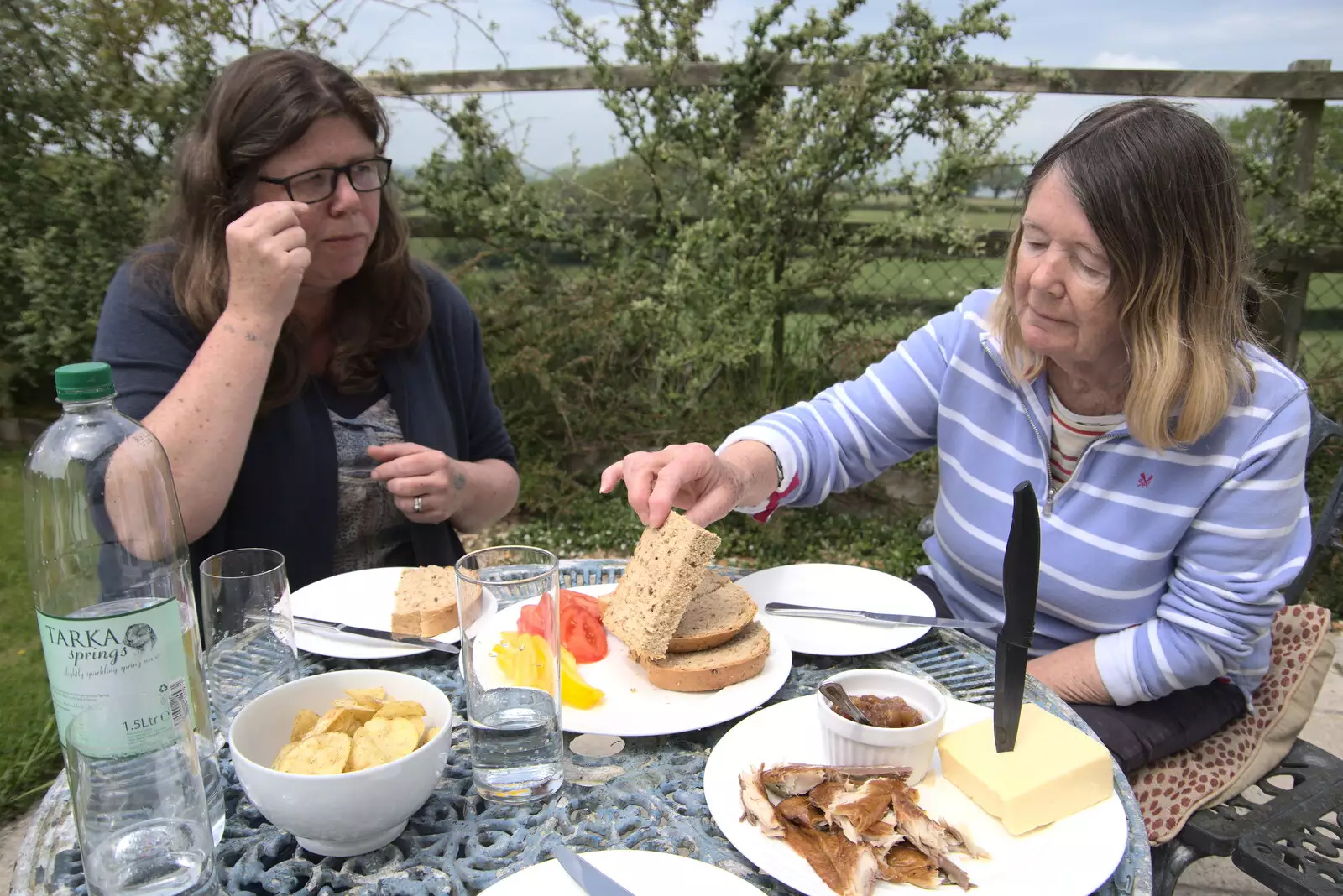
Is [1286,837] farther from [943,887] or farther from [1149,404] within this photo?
[943,887]

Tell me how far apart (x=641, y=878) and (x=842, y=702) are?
413 millimetres

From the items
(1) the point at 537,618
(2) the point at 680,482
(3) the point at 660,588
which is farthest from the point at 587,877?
(2) the point at 680,482

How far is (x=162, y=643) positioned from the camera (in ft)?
3.34

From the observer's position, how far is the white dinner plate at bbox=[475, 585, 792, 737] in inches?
49.4

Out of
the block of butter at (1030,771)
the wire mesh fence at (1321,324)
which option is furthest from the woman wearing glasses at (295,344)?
the wire mesh fence at (1321,324)

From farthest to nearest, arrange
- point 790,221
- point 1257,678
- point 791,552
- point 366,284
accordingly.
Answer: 1. point 790,221
2. point 791,552
3. point 366,284
4. point 1257,678

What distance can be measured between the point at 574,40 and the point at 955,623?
14.7 feet

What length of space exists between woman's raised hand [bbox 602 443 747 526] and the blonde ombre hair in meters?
0.83

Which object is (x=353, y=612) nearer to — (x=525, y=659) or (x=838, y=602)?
(x=525, y=659)

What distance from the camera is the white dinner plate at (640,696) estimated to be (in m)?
1.25

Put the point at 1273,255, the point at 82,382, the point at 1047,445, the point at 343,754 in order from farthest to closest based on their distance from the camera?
the point at 1273,255 < the point at 1047,445 < the point at 343,754 < the point at 82,382

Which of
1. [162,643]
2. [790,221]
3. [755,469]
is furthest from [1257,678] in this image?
[790,221]

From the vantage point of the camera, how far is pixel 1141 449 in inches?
73.8

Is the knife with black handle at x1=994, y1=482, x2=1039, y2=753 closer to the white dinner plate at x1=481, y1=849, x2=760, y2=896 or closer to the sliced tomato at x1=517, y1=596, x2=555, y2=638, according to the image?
the white dinner plate at x1=481, y1=849, x2=760, y2=896
